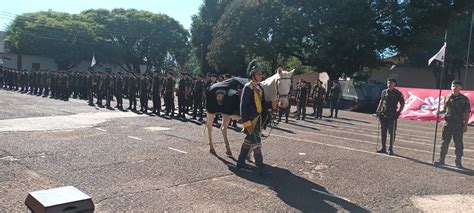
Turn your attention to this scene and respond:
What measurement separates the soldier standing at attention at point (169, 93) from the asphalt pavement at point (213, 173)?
174 inches

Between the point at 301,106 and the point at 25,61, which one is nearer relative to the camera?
the point at 301,106

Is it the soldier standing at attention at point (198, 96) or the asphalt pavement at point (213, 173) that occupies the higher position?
the soldier standing at attention at point (198, 96)

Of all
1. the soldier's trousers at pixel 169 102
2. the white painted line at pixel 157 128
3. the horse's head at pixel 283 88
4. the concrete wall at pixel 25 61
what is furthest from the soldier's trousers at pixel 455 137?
the concrete wall at pixel 25 61

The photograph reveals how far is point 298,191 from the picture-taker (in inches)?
252

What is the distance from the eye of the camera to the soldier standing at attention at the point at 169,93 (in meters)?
16.6

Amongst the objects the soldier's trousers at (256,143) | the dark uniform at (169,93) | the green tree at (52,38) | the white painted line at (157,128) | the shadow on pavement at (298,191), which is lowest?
the shadow on pavement at (298,191)

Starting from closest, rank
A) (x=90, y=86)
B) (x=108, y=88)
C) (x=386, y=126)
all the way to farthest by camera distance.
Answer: (x=386, y=126) < (x=108, y=88) < (x=90, y=86)

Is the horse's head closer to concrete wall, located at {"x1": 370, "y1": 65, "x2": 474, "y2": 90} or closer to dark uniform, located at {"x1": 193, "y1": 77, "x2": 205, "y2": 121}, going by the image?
dark uniform, located at {"x1": 193, "y1": 77, "x2": 205, "y2": 121}

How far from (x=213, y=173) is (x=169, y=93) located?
978cm

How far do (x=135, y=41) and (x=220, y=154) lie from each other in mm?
53352

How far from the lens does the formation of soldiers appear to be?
16.3 m

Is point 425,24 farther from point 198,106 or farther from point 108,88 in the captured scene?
point 108,88

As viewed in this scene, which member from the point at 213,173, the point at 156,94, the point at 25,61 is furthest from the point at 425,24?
the point at 25,61

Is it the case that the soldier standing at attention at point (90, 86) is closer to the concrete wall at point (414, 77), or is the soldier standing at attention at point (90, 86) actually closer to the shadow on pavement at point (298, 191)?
the shadow on pavement at point (298, 191)
